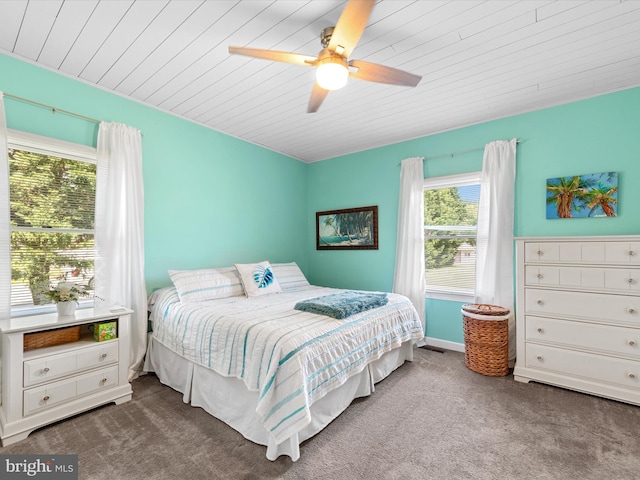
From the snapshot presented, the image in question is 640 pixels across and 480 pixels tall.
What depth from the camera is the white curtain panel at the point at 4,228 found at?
209 centimetres

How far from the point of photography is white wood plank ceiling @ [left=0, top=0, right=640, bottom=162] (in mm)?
1743

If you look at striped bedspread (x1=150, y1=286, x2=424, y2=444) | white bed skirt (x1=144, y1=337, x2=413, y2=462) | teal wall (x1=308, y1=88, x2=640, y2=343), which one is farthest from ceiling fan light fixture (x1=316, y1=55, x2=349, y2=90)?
teal wall (x1=308, y1=88, x2=640, y2=343)

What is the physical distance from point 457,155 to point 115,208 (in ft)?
11.5

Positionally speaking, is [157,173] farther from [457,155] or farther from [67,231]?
[457,155]

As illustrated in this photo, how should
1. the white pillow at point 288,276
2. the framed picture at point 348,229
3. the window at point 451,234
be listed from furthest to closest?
the framed picture at point 348,229
the white pillow at point 288,276
the window at point 451,234

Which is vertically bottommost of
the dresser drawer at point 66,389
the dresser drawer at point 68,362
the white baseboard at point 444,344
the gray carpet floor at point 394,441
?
the gray carpet floor at point 394,441

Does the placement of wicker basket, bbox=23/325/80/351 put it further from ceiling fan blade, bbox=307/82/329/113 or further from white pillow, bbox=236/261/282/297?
ceiling fan blade, bbox=307/82/329/113

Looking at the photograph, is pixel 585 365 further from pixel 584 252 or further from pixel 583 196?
pixel 583 196

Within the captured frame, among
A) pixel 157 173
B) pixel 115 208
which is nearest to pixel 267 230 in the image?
pixel 157 173

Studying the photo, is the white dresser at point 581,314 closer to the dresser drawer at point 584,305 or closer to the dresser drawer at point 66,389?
the dresser drawer at point 584,305

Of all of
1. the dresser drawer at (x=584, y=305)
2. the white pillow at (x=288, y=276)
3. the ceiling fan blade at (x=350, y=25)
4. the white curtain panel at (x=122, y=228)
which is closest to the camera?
the ceiling fan blade at (x=350, y=25)

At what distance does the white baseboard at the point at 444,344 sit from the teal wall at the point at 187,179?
2084 mm

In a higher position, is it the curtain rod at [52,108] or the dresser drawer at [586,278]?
the curtain rod at [52,108]

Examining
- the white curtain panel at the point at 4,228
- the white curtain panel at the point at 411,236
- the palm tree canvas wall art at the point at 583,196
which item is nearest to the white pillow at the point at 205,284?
the white curtain panel at the point at 4,228
